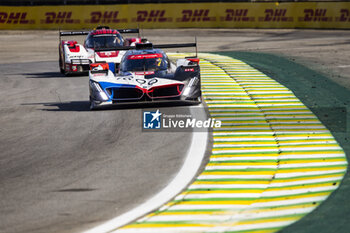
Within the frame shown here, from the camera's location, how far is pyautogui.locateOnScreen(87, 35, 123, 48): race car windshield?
21.4 meters

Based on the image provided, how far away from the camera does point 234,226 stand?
6234mm

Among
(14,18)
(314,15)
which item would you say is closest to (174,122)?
(314,15)

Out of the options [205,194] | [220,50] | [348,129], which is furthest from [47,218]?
[220,50]

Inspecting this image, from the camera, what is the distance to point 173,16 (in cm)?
4178

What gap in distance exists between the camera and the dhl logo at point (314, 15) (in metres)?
38.2

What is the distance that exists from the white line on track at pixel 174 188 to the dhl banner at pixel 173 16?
29.6m

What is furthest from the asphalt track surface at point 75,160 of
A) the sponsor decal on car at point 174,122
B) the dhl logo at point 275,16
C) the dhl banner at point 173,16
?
the dhl logo at point 275,16

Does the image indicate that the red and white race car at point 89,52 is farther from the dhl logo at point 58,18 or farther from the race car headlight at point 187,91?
the dhl logo at point 58,18

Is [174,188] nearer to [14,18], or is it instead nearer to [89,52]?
[89,52]

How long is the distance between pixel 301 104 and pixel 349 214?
7344 millimetres

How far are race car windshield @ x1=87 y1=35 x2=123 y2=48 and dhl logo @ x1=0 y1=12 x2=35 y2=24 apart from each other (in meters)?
22.5

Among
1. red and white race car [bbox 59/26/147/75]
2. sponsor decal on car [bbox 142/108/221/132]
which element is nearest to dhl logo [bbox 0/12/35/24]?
red and white race car [bbox 59/26/147/75]

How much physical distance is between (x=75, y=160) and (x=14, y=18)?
35.9 metres

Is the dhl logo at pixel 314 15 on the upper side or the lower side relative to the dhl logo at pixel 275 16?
upper
